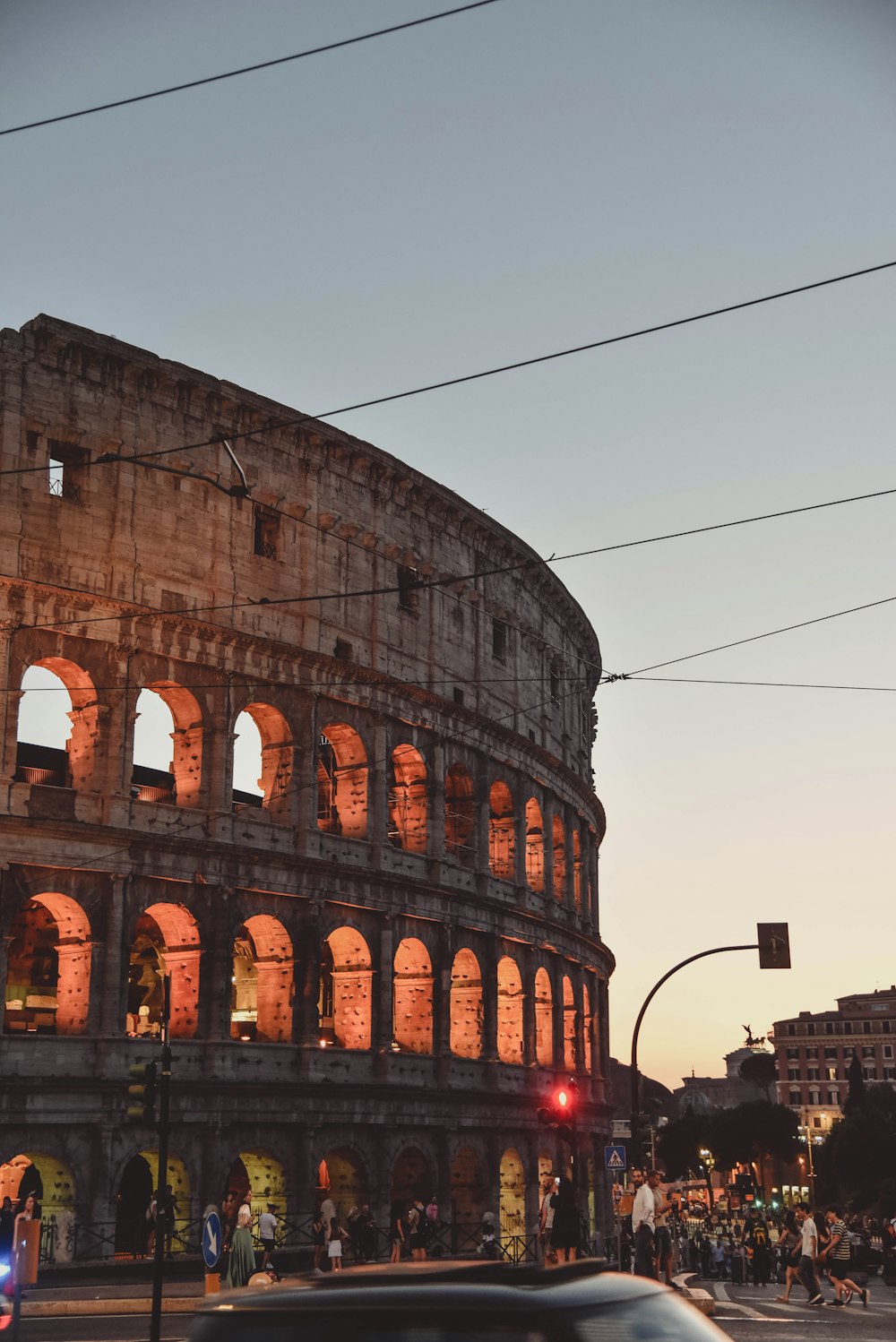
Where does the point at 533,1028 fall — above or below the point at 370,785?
below

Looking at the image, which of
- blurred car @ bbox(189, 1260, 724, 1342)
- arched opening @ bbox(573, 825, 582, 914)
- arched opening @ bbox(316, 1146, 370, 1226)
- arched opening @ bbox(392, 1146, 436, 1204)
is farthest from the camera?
arched opening @ bbox(573, 825, 582, 914)

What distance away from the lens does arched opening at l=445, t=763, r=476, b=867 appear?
38.6 metres

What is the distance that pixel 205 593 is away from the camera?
102 ft

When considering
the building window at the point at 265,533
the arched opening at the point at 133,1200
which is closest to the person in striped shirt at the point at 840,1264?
the arched opening at the point at 133,1200

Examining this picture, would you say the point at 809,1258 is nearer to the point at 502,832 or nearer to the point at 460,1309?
the point at 502,832

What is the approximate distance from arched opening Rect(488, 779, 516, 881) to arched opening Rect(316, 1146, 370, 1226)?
1010 cm

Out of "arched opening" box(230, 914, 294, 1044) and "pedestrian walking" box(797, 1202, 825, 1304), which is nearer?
"pedestrian walking" box(797, 1202, 825, 1304)

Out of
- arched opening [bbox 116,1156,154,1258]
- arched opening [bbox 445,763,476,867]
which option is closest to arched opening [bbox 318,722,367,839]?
Result: arched opening [bbox 445,763,476,867]

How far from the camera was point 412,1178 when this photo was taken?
34.8 meters

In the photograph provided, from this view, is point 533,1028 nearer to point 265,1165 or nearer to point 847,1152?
point 265,1165

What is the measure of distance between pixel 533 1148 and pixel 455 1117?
4.65 meters

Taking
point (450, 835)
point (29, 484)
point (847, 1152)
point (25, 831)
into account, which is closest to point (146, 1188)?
point (25, 831)

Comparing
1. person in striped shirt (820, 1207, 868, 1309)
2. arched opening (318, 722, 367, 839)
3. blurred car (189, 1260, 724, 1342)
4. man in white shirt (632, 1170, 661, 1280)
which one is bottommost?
person in striped shirt (820, 1207, 868, 1309)

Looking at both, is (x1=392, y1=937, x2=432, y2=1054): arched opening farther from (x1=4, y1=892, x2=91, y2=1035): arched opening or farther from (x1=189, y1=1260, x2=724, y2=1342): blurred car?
(x1=189, y1=1260, x2=724, y2=1342): blurred car
